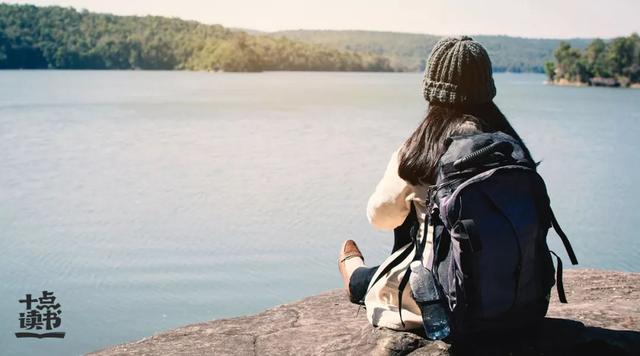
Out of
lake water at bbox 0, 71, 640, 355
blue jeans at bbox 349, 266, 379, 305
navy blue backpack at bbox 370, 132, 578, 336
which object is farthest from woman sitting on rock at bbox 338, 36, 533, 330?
lake water at bbox 0, 71, 640, 355

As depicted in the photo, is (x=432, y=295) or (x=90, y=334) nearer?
(x=432, y=295)

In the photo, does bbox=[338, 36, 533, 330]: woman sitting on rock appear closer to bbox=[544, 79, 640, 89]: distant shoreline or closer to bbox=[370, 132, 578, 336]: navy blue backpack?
bbox=[370, 132, 578, 336]: navy blue backpack

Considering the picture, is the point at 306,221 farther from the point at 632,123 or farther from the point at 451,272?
the point at 632,123

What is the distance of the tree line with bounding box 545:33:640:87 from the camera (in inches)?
4043

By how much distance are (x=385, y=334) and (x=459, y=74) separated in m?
1.19

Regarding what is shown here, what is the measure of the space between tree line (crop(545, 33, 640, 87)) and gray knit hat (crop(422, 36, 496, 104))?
105 metres

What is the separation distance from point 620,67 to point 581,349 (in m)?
108

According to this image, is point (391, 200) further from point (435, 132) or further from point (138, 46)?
point (138, 46)

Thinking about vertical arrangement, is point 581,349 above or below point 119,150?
above

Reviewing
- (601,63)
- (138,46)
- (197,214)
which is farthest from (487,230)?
(138,46)

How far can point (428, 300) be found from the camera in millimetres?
3295

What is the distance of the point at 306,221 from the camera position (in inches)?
484

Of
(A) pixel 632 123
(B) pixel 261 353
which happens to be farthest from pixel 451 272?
(A) pixel 632 123

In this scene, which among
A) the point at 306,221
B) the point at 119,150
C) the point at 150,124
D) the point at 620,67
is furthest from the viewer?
the point at 620,67
